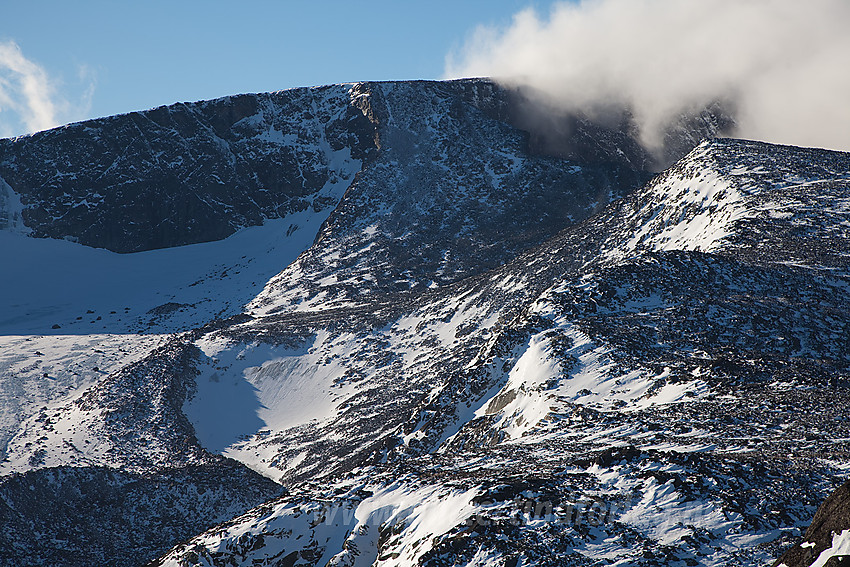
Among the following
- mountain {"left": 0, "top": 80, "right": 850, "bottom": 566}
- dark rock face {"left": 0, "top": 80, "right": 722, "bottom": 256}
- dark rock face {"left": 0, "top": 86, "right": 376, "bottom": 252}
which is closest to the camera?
mountain {"left": 0, "top": 80, "right": 850, "bottom": 566}

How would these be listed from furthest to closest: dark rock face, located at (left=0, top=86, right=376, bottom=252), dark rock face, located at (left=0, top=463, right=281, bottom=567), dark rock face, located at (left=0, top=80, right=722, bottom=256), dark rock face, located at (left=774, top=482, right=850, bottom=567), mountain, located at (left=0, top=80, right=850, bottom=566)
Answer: dark rock face, located at (left=0, top=86, right=376, bottom=252) → dark rock face, located at (left=0, top=80, right=722, bottom=256) → dark rock face, located at (left=0, top=463, right=281, bottom=567) → mountain, located at (left=0, top=80, right=850, bottom=566) → dark rock face, located at (left=774, top=482, right=850, bottom=567)

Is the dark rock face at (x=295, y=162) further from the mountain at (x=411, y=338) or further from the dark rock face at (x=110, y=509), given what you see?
the dark rock face at (x=110, y=509)

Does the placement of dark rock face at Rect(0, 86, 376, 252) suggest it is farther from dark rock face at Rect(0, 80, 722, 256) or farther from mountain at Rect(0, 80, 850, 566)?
mountain at Rect(0, 80, 850, 566)

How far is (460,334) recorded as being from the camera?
6631 cm

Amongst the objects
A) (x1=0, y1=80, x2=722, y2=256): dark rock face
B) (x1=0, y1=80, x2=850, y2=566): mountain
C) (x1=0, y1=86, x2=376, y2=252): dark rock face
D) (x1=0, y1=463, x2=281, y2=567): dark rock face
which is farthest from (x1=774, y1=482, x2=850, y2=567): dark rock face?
(x1=0, y1=86, x2=376, y2=252): dark rock face

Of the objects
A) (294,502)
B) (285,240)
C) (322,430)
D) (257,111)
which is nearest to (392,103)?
(257,111)

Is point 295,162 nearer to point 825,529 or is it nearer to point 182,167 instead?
point 182,167

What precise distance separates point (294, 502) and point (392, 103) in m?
112

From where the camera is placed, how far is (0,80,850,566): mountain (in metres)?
24.5

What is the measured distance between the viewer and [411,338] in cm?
6975

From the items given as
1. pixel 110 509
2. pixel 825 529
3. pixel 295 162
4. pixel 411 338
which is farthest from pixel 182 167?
pixel 825 529

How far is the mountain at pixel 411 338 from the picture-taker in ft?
80.5

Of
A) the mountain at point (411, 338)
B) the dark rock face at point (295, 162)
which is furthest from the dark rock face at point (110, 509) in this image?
the dark rock face at point (295, 162)

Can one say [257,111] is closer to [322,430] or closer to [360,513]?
[322,430]
